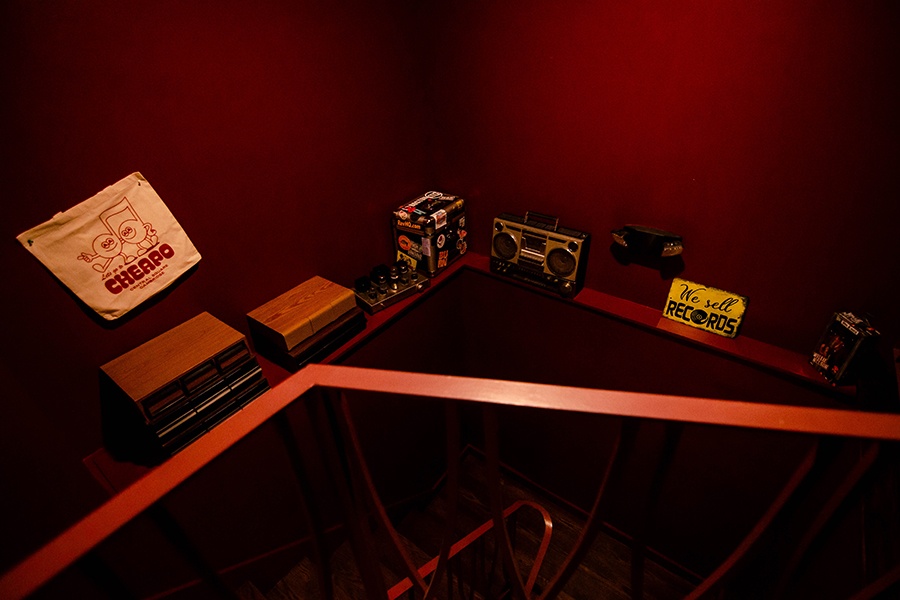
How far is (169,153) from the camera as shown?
1446mm

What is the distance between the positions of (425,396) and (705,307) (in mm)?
1651

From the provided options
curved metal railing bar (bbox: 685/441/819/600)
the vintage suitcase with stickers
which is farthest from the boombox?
curved metal railing bar (bbox: 685/441/819/600)

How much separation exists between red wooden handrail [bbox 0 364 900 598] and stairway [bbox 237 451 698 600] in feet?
5.79

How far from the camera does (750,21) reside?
1.40 meters

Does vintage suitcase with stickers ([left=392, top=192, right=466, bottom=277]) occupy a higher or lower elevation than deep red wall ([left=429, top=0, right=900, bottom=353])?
lower

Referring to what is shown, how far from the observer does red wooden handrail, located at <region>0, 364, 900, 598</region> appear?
552mm

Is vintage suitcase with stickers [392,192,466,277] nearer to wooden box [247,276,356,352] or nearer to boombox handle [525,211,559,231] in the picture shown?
boombox handle [525,211,559,231]

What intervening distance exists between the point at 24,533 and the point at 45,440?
28 cm

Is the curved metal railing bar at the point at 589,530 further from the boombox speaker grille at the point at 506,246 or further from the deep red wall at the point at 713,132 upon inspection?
the boombox speaker grille at the point at 506,246

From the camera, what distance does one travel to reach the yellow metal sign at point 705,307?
183 cm

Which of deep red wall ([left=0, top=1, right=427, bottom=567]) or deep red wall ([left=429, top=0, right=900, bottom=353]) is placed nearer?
deep red wall ([left=0, top=1, right=427, bottom=567])

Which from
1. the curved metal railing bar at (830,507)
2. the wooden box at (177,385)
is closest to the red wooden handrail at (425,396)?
the curved metal railing bar at (830,507)

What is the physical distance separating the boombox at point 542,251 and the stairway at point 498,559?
1.31m

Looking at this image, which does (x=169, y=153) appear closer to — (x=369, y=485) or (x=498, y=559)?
(x=369, y=485)
